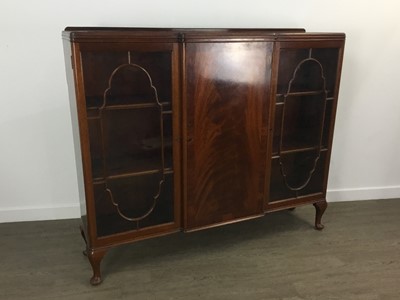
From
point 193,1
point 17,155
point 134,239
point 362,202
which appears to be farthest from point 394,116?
point 17,155

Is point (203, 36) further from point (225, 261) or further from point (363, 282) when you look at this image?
point (363, 282)

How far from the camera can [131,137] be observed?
179 cm

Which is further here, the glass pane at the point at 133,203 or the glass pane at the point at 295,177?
the glass pane at the point at 295,177

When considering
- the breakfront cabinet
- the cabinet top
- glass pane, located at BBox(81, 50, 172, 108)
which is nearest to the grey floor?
the breakfront cabinet

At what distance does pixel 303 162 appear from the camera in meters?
2.23

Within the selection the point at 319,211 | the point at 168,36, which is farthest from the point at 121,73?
the point at 319,211

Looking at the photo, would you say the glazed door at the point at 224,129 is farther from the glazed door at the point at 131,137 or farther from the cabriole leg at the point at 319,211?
the cabriole leg at the point at 319,211

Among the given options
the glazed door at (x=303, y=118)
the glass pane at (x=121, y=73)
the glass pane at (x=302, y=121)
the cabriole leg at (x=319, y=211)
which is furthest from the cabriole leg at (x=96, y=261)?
the cabriole leg at (x=319, y=211)

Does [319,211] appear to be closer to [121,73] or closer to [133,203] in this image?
[133,203]

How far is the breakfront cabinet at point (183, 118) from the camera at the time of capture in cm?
164

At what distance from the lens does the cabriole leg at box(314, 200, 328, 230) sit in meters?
2.30

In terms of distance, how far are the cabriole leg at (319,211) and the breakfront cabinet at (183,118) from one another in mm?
335

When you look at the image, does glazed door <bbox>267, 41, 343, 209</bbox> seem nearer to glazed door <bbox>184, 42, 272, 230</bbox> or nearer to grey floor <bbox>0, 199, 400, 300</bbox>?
glazed door <bbox>184, 42, 272, 230</bbox>

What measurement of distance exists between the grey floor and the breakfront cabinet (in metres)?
0.19
